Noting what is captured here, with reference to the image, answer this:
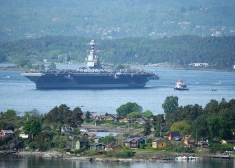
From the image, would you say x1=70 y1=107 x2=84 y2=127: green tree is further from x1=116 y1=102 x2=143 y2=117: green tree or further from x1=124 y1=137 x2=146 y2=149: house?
x1=116 y1=102 x2=143 y2=117: green tree

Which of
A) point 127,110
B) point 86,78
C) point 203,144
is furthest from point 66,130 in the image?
point 86,78

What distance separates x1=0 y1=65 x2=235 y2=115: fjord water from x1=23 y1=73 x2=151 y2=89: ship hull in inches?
40.9

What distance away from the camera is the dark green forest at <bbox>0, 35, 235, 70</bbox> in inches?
6161

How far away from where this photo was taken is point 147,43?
174375mm

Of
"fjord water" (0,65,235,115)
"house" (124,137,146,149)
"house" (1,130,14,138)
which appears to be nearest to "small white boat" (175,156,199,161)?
"house" (124,137,146,149)

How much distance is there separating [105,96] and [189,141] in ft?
110

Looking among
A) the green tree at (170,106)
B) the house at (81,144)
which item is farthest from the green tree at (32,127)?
the green tree at (170,106)

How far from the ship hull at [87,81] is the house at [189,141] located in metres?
42.6

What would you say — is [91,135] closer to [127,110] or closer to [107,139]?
[107,139]

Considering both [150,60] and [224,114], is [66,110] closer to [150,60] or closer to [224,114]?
[224,114]

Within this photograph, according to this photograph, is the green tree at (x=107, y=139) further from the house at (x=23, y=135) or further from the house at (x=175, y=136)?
the house at (x=23, y=135)

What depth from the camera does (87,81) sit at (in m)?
91.4

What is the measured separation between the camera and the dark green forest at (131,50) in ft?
513

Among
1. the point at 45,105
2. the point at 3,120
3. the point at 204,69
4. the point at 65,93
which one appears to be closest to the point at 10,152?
the point at 3,120
